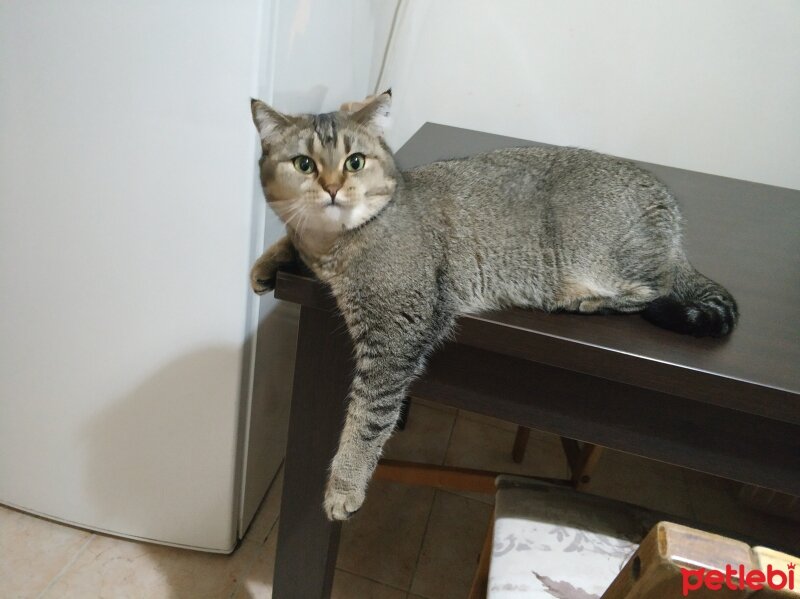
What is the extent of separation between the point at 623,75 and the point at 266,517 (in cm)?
133

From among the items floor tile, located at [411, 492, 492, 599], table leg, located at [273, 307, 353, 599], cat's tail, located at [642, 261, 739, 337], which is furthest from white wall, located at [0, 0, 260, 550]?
cat's tail, located at [642, 261, 739, 337]

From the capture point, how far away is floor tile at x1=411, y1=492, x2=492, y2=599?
3.62 feet

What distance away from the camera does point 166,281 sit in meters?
0.80

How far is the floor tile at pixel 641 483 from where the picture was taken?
137cm

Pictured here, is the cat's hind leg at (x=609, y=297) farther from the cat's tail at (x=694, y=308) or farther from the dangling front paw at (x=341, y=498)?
the dangling front paw at (x=341, y=498)

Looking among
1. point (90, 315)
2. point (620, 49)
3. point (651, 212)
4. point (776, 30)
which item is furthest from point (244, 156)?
point (776, 30)

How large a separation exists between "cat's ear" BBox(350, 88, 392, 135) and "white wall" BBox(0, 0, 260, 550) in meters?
0.15

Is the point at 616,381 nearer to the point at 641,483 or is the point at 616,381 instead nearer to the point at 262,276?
the point at 262,276

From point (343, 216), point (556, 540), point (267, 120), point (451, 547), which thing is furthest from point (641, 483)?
point (267, 120)

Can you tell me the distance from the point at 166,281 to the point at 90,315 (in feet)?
0.57

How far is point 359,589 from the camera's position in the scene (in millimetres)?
1083

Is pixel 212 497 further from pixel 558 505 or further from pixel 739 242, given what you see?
pixel 739 242

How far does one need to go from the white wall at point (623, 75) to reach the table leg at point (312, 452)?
0.81 m

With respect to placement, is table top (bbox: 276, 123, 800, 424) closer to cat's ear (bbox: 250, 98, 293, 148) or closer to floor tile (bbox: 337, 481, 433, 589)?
cat's ear (bbox: 250, 98, 293, 148)
